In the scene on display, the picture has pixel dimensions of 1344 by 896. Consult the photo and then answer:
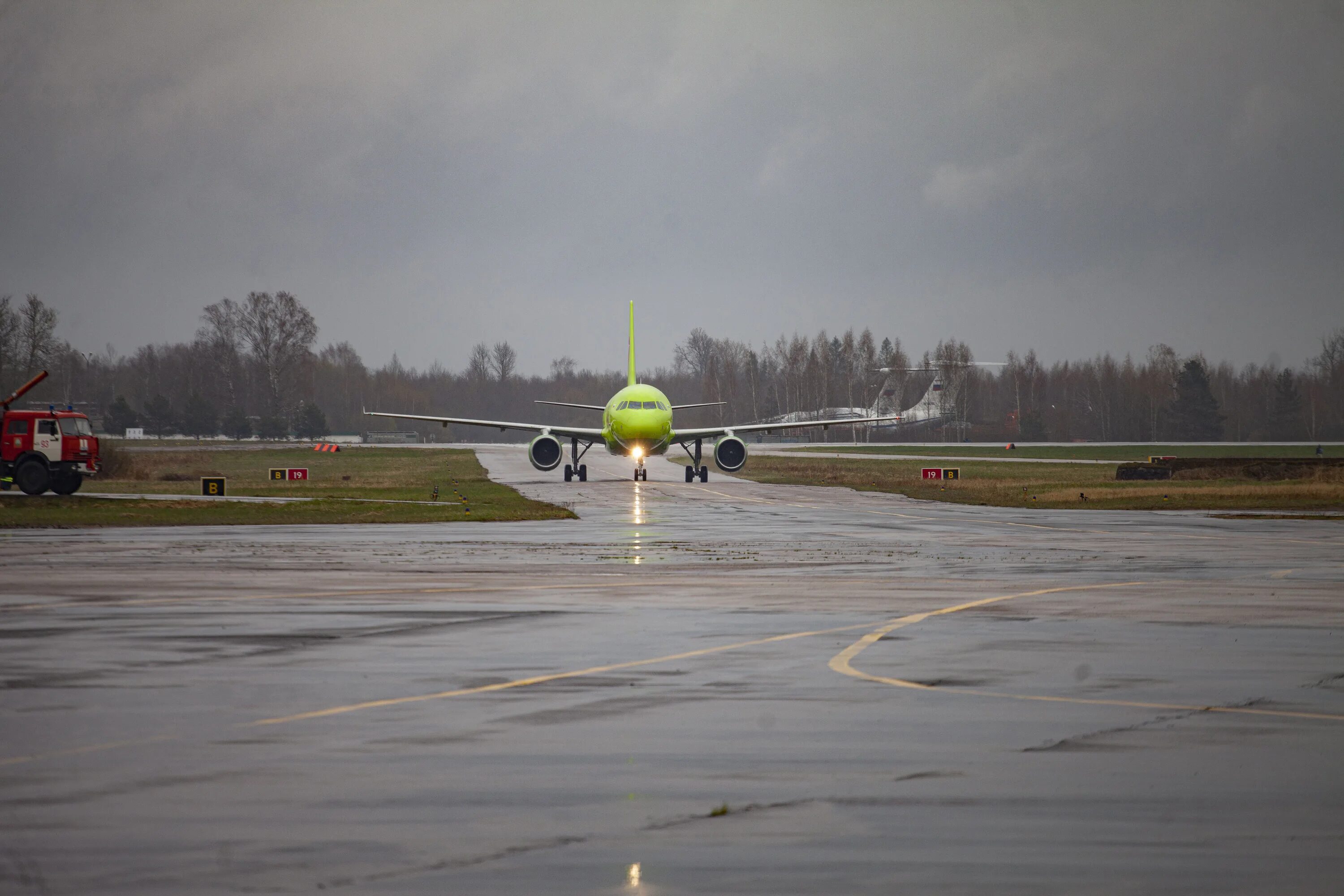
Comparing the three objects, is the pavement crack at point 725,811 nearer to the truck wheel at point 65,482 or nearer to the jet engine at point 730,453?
the truck wheel at point 65,482

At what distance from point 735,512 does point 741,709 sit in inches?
1091

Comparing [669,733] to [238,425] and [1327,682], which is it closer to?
[1327,682]

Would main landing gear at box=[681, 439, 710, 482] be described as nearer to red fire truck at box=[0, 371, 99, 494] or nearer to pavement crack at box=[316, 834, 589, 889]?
red fire truck at box=[0, 371, 99, 494]

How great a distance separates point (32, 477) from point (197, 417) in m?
108

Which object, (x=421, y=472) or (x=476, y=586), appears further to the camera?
(x=421, y=472)

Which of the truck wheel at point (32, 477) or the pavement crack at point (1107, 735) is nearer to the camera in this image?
the pavement crack at point (1107, 735)

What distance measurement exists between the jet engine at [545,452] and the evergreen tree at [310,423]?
91781mm

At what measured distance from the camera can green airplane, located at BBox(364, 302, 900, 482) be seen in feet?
178

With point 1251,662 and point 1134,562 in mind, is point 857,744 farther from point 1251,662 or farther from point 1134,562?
point 1134,562

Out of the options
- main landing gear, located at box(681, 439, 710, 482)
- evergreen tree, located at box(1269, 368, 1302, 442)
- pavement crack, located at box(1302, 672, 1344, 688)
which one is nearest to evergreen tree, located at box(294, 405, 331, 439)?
main landing gear, located at box(681, 439, 710, 482)

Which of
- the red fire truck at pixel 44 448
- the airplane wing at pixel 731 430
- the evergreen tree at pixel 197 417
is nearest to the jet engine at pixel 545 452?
the airplane wing at pixel 731 430

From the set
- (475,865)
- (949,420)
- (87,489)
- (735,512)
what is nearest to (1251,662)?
(475,865)

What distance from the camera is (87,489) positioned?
1874 inches

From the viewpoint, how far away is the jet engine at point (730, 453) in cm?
5775
